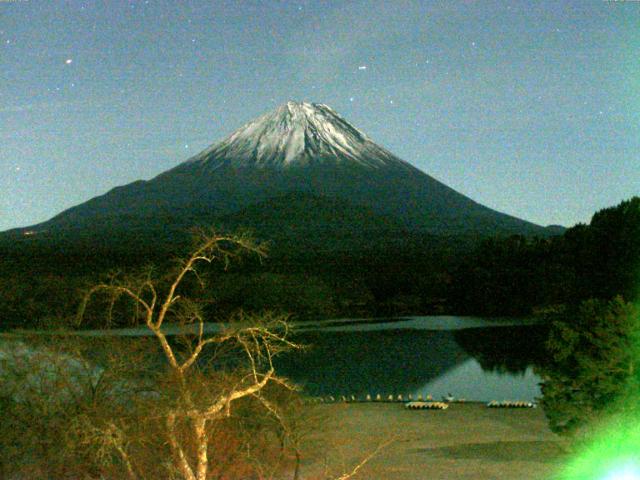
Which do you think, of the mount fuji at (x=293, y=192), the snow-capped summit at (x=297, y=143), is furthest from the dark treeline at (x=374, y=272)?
the snow-capped summit at (x=297, y=143)

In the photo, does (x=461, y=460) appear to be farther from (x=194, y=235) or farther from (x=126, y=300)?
(x=126, y=300)

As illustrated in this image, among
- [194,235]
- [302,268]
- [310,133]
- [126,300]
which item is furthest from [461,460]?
[310,133]

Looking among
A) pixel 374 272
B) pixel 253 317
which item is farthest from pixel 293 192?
pixel 253 317

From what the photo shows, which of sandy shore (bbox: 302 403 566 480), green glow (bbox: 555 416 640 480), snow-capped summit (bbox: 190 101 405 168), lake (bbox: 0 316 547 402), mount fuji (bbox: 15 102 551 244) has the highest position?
snow-capped summit (bbox: 190 101 405 168)

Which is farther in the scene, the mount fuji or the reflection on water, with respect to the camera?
the mount fuji

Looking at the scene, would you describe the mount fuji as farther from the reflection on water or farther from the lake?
the reflection on water

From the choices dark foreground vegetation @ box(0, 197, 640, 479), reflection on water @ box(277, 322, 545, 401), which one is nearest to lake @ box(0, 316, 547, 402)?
reflection on water @ box(277, 322, 545, 401)

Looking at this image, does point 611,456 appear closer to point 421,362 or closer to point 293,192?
point 421,362
